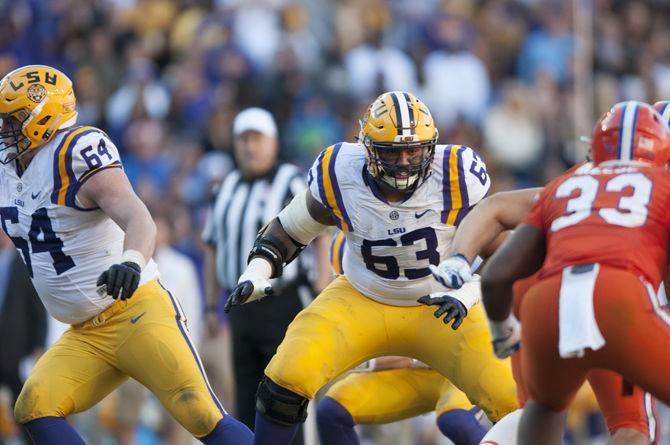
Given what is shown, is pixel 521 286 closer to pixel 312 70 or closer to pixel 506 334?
pixel 506 334

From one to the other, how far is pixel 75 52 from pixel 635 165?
8.27 metres

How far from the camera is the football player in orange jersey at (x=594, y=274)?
182 inches

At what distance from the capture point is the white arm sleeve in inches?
243

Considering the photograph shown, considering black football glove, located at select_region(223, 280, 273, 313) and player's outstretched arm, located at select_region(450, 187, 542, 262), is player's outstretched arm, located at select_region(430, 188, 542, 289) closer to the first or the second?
player's outstretched arm, located at select_region(450, 187, 542, 262)

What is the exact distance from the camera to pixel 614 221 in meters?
4.71

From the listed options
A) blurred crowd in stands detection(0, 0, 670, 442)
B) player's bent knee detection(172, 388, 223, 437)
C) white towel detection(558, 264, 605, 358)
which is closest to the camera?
white towel detection(558, 264, 605, 358)

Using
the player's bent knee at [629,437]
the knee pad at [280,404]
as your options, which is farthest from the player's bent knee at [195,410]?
the player's bent knee at [629,437]

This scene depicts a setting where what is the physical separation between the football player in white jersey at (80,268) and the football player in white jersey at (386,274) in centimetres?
31

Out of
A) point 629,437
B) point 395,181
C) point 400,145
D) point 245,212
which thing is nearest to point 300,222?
point 395,181

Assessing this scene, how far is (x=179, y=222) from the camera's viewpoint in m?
10.4

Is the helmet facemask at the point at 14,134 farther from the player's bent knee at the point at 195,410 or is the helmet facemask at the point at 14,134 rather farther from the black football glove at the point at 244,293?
the player's bent knee at the point at 195,410

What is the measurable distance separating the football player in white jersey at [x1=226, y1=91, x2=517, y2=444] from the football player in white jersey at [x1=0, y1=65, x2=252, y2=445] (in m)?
0.31

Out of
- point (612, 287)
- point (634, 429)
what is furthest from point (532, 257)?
point (634, 429)

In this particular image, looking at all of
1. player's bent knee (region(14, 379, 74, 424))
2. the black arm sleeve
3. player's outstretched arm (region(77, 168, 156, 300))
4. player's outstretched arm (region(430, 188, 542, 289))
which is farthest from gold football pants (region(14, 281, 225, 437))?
player's outstretched arm (region(430, 188, 542, 289))
